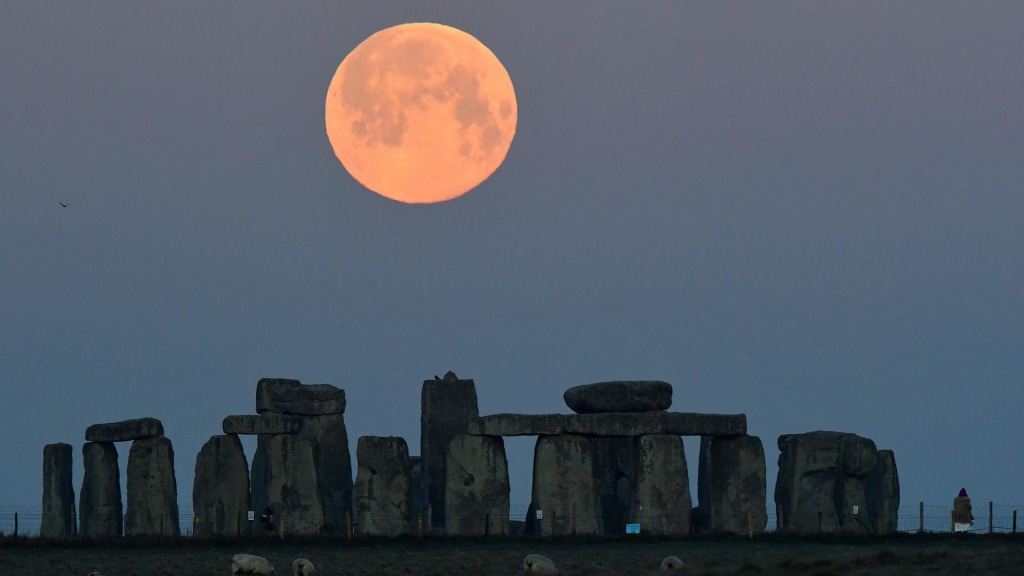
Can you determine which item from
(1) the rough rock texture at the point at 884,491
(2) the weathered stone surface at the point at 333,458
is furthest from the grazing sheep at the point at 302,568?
(1) the rough rock texture at the point at 884,491

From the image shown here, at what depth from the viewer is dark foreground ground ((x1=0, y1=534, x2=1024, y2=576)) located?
3816 cm

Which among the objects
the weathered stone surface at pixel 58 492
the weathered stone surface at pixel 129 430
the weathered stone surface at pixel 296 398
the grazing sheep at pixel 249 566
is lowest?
the grazing sheep at pixel 249 566

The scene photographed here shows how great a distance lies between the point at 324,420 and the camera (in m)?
58.8

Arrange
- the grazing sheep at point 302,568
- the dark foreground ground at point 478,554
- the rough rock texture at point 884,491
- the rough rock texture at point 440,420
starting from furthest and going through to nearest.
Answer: the rough rock texture at point 440,420, the rough rock texture at point 884,491, the grazing sheep at point 302,568, the dark foreground ground at point 478,554

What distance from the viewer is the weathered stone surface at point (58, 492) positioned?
57844 millimetres

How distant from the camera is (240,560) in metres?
40.9

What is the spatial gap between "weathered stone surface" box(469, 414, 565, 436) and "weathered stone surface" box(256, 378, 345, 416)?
5.61 m

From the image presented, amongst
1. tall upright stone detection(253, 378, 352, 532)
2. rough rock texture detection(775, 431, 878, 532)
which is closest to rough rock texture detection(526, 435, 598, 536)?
rough rock texture detection(775, 431, 878, 532)

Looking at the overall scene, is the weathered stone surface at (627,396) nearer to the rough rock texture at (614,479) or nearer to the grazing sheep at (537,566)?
the rough rock texture at (614,479)

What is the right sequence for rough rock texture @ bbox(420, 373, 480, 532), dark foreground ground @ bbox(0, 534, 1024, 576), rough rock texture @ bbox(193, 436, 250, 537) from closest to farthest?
dark foreground ground @ bbox(0, 534, 1024, 576) → rough rock texture @ bbox(193, 436, 250, 537) → rough rock texture @ bbox(420, 373, 480, 532)

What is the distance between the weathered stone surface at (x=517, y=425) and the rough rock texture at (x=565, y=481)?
37cm

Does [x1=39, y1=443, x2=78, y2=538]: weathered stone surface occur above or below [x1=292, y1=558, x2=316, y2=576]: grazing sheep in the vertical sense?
above

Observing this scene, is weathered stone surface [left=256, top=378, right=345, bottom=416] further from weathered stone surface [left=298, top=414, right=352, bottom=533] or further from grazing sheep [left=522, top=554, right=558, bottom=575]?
grazing sheep [left=522, top=554, right=558, bottom=575]

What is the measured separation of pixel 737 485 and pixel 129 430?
1572cm
